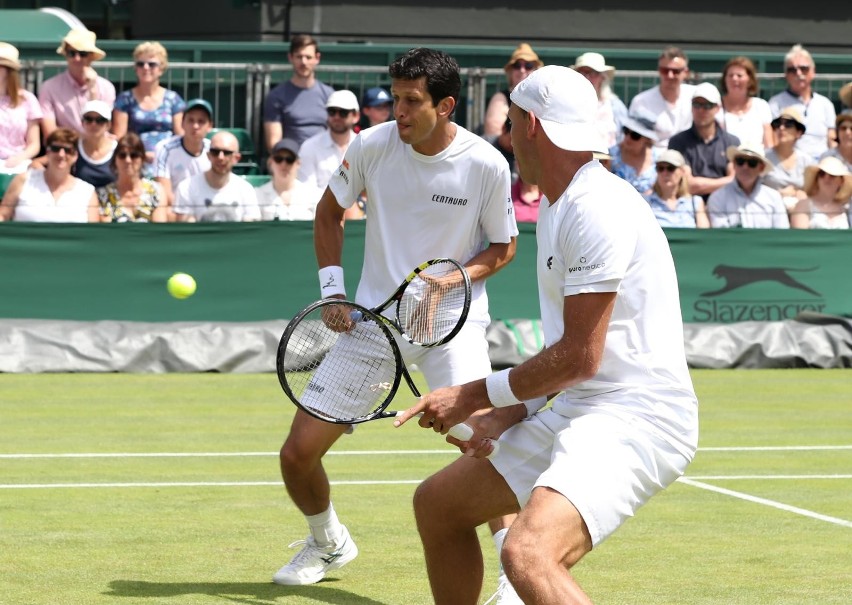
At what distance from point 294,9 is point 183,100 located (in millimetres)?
3975

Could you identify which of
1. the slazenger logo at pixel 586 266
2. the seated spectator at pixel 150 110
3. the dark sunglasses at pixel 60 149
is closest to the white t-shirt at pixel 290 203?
the seated spectator at pixel 150 110

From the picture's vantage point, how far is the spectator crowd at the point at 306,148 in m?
12.8

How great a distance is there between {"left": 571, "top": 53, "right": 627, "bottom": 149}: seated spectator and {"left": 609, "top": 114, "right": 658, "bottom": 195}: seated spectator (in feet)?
0.55

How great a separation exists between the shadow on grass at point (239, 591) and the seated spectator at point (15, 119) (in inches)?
317

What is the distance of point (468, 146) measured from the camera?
6.14 m

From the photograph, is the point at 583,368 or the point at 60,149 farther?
the point at 60,149

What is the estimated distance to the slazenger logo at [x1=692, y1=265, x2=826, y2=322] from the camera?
13438 mm

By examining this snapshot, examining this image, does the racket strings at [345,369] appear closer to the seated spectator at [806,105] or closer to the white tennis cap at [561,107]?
the white tennis cap at [561,107]

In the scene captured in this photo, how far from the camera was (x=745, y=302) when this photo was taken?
13469 mm

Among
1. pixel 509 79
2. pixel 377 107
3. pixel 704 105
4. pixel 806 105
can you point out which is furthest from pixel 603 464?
pixel 806 105

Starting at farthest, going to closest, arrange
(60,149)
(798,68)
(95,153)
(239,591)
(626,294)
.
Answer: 1. (798,68)
2. (95,153)
3. (60,149)
4. (239,591)
5. (626,294)

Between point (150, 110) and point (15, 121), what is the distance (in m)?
1.23

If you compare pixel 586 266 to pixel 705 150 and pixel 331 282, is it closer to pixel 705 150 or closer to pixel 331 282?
pixel 331 282

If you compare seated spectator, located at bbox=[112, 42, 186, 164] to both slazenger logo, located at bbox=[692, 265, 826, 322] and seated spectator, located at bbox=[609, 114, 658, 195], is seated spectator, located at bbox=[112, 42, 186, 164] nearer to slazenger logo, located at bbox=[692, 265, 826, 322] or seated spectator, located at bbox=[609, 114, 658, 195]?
seated spectator, located at bbox=[609, 114, 658, 195]
